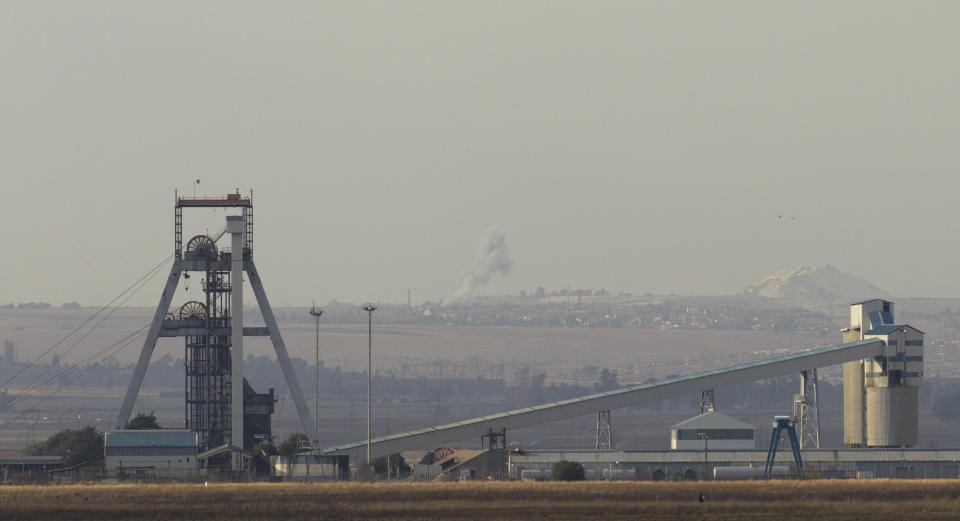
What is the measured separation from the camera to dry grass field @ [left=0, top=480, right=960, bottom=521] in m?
102

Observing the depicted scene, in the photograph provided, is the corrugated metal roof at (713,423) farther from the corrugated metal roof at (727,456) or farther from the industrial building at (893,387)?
the industrial building at (893,387)

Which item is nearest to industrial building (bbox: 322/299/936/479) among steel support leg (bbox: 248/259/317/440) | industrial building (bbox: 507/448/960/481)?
industrial building (bbox: 507/448/960/481)

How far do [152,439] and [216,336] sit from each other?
19.5 meters

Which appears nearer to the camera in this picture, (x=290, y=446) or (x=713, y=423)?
(x=290, y=446)

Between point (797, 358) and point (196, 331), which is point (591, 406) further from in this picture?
point (196, 331)

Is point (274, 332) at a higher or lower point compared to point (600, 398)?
higher

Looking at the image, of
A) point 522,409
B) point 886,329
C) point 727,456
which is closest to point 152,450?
point 522,409

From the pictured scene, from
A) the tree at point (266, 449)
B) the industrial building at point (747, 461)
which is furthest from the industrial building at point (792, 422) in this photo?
the tree at point (266, 449)

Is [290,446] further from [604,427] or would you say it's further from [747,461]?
[747,461]

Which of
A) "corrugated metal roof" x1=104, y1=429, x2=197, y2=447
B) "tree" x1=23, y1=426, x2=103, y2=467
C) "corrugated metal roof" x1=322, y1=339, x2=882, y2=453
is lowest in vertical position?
"tree" x1=23, y1=426, x2=103, y2=467

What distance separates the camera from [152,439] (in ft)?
497

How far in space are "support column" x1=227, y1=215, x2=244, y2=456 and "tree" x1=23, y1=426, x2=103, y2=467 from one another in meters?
14.0

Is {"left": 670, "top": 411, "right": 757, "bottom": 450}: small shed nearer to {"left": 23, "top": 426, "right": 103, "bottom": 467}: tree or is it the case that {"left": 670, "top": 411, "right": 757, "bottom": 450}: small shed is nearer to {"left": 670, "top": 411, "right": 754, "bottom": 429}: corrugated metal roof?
{"left": 670, "top": 411, "right": 754, "bottom": 429}: corrugated metal roof

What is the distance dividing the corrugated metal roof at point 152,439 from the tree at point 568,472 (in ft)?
116
